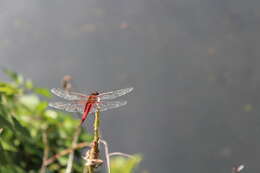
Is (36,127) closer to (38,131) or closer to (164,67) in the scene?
(38,131)

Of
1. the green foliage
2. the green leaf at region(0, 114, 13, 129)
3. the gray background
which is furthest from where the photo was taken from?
the gray background

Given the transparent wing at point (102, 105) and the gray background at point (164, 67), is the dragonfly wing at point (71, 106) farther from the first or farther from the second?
the gray background at point (164, 67)

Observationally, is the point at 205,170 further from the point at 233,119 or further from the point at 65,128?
the point at 65,128

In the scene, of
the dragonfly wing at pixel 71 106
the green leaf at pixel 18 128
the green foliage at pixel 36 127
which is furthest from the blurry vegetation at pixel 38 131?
the dragonfly wing at pixel 71 106

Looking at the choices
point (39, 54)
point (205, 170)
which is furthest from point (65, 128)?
point (39, 54)

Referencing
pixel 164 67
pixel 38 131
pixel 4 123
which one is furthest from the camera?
pixel 164 67

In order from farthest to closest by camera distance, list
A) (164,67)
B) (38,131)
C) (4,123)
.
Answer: (164,67) < (38,131) < (4,123)

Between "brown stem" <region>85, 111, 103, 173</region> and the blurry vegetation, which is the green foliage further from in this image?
"brown stem" <region>85, 111, 103, 173</region>

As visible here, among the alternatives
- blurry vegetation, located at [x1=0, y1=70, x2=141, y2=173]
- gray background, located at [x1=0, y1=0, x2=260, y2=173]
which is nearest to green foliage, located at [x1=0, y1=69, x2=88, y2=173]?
blurry vegetation, located at [x1=0, y1=70, x2=141, y2=173]

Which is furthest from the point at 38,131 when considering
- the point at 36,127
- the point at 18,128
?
the point at 18,128
